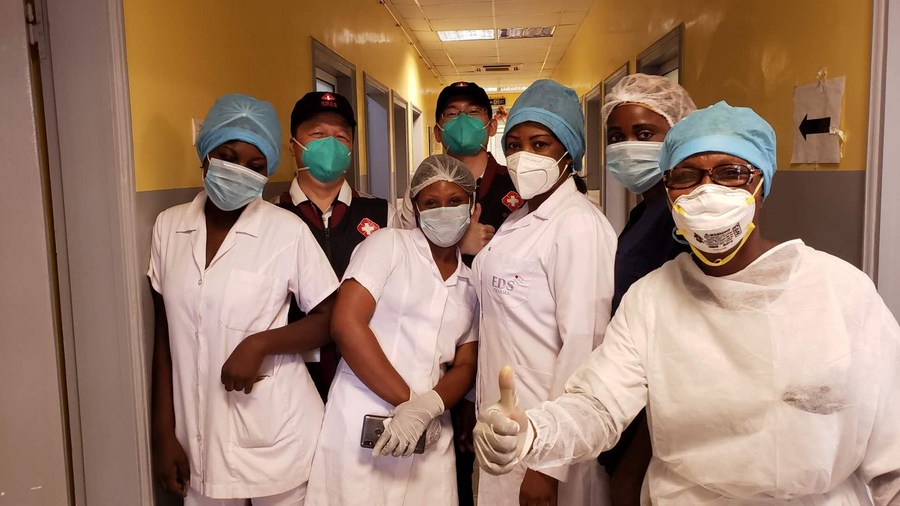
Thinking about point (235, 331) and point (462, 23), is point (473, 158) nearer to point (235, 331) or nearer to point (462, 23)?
point (235, 331)

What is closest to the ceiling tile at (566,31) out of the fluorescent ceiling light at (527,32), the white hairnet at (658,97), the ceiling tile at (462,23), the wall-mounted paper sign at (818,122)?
the fluorescent ceiling light at (527,32)

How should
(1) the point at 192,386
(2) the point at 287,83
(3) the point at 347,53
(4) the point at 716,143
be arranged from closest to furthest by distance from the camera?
(4) the point at 716,143
(1) the point at 192,386
(2) the point at 287,83
(3) the point at 347,53

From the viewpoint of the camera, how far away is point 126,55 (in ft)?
5.22

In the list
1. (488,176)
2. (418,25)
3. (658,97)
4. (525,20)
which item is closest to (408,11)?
(418,25)

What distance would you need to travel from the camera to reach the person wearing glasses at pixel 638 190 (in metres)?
1.32

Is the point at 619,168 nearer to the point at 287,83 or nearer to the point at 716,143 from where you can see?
the point at 716,143

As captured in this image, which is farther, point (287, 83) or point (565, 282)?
point (287, 83)

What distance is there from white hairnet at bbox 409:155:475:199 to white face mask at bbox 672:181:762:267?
744mm

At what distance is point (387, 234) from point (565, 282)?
53 cm

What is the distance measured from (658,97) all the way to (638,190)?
230mm

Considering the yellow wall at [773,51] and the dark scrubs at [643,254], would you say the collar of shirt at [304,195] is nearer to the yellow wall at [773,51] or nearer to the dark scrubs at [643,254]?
the dark scrubs at [643,254]

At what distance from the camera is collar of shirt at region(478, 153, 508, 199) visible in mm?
2191

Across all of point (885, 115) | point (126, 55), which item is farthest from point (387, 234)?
point (885, 115)

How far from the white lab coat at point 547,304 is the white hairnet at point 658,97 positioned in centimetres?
26
